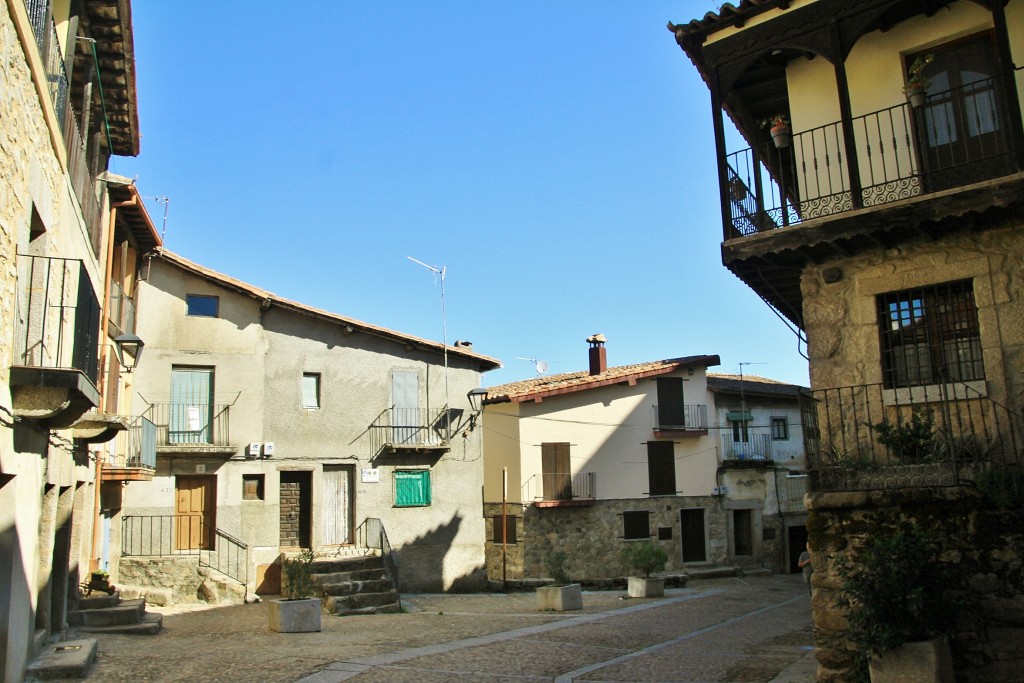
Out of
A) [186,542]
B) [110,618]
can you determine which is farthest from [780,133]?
[186,542]

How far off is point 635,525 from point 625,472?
181cm

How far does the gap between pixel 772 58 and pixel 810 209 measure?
7.74 feet

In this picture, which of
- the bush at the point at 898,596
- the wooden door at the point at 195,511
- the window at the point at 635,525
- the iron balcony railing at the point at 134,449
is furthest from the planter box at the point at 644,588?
the bush at the point at 898,596

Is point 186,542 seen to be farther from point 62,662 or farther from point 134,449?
point 62,662

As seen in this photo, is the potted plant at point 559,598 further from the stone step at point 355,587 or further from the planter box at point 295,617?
the planter box at point 295,617

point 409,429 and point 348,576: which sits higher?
point 409,429

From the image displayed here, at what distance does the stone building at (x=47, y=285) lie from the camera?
7355 millimetres

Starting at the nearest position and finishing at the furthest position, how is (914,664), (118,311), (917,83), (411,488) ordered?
(914,664)
(917,83)
(118,311)
(411,488)

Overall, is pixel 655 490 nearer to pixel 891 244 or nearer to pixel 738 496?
pixel 738 496

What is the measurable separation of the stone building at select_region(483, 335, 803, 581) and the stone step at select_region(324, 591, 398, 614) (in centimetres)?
868

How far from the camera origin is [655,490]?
29.4 m

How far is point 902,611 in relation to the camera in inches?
281

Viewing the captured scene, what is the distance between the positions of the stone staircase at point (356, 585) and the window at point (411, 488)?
7.96ft

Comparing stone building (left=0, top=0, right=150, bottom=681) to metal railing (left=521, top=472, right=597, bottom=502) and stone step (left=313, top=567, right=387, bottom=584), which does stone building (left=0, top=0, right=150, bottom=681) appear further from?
metal railing (left=521, top=472, right=597, bottom=502)
